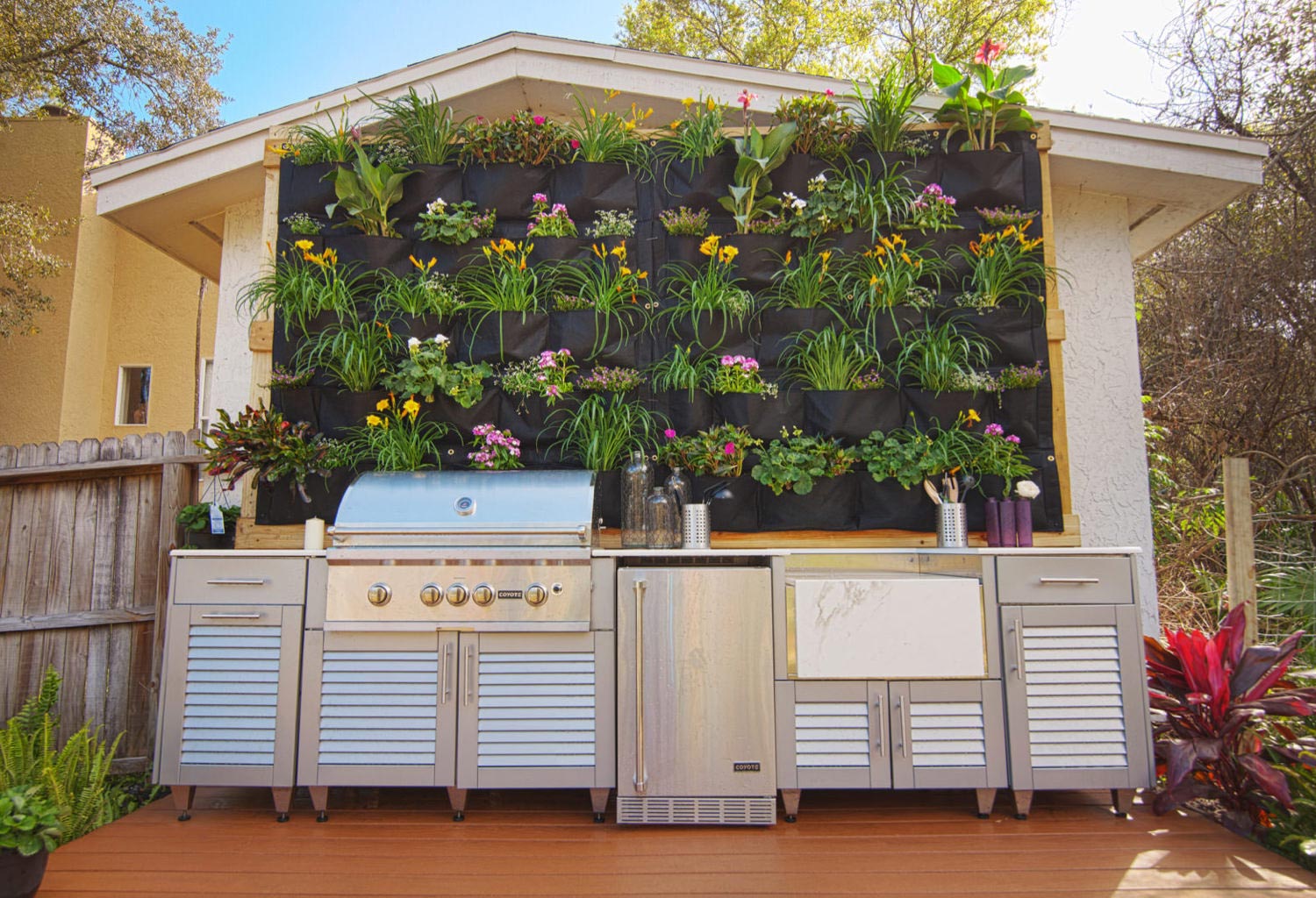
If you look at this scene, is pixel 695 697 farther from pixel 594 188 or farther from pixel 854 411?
pixel 594 188

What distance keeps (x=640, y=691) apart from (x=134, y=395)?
9492mm

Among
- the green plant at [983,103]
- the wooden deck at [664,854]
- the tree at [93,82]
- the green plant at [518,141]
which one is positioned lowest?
the wooden deck at [664,854]

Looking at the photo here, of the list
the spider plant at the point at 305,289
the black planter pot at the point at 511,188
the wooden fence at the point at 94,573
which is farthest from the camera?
the wooden fence at the point at 94,573

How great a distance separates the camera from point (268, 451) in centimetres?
341

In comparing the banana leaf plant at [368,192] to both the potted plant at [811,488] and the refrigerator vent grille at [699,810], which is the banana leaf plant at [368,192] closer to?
the potted plant at [811,488]

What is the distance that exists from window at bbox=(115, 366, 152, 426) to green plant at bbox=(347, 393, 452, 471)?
7.94m

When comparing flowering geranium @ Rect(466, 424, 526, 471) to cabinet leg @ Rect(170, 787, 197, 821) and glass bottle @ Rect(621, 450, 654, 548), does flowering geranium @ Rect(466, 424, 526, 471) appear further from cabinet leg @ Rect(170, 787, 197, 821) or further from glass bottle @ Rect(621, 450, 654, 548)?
cabinet leg @ Rect(170, 787, 197, 821)

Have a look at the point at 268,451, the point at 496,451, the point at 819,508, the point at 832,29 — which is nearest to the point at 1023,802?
the point at 819,508

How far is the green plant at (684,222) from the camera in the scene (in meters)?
3.62

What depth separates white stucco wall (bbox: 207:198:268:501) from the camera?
456cm

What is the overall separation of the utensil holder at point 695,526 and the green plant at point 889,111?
5.94 feet

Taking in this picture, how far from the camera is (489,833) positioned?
9.37 feet

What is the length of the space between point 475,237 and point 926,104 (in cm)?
218

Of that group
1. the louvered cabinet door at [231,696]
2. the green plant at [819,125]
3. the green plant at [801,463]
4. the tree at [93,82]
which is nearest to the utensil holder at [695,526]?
the green plant at [801,463]
